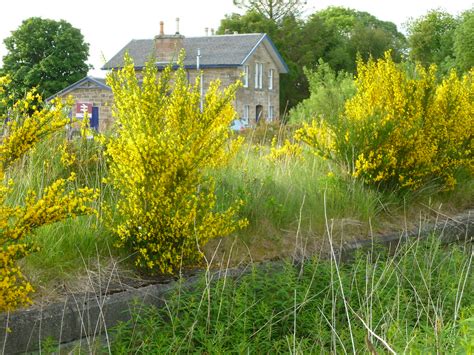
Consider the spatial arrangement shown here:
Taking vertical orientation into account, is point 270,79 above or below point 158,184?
above

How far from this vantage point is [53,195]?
4285mm

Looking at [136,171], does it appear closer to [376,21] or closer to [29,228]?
[29,228]

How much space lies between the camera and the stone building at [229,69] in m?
40.2

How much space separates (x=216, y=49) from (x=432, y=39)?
21.8m

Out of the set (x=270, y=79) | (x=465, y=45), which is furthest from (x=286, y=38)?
(x=465, y=45)

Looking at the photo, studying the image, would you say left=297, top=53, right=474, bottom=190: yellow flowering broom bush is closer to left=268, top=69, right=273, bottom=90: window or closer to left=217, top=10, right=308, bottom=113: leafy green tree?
left=268, top=69, right=273, bottom=90: window

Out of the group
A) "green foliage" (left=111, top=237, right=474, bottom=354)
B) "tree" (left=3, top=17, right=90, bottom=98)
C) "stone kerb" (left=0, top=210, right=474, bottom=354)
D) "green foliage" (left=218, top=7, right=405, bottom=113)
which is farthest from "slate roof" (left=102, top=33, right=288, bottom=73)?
"stone kerb" (left=0, top=210, right=474, bottom=354)

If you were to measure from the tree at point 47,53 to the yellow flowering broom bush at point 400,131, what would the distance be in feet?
141

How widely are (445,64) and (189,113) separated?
4849 centimetres

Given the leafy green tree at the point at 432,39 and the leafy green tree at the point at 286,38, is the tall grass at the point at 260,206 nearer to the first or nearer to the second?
the leafy green tree at the point at 286,38

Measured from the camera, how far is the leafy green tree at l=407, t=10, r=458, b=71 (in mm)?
56219

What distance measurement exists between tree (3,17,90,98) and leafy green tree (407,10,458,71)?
24003mm

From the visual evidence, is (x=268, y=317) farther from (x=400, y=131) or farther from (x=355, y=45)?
(x=355, y=45)

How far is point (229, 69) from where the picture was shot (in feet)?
132
